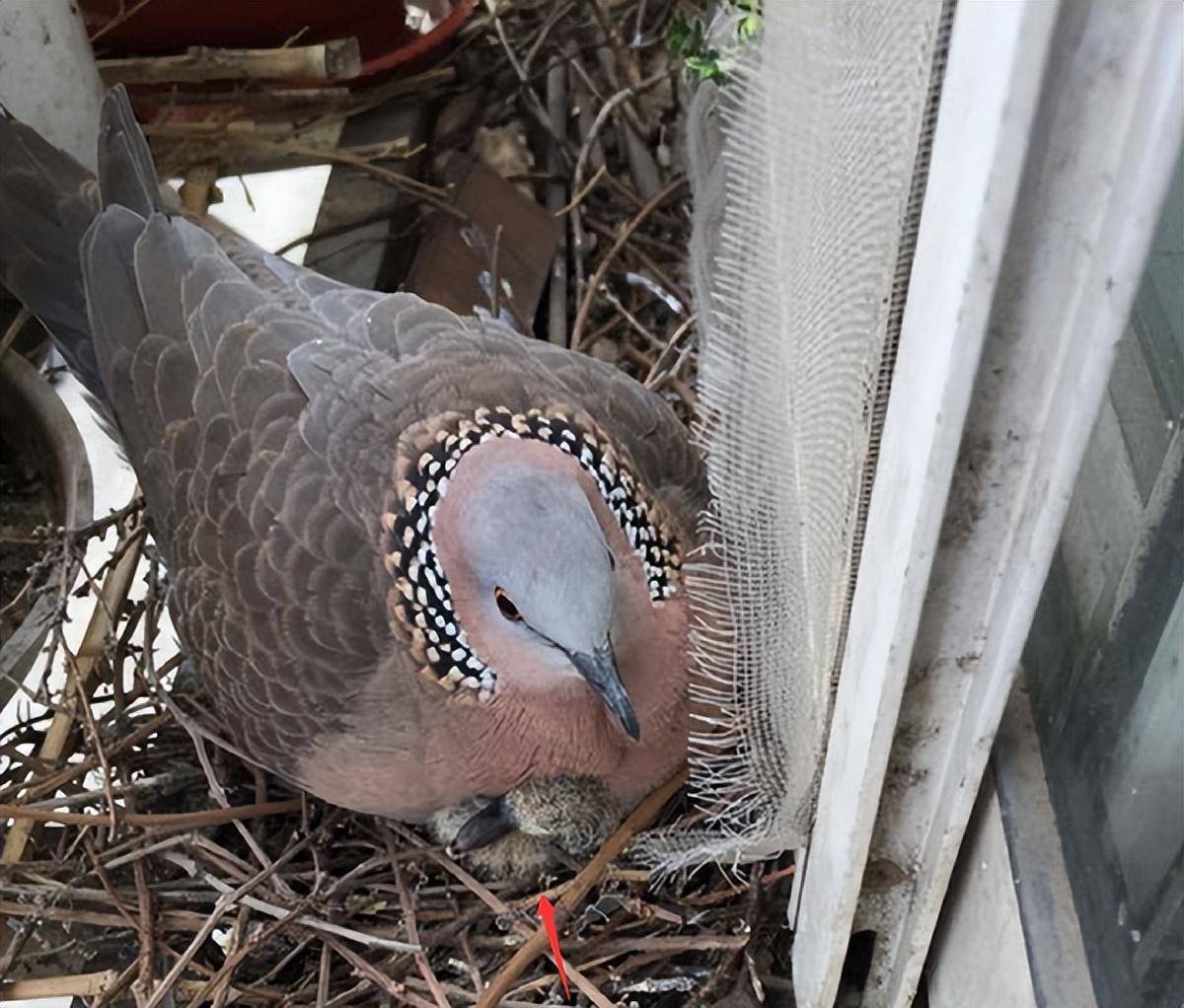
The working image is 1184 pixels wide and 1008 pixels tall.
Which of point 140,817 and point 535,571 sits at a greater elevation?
point 535,571

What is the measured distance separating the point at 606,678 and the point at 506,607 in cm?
9

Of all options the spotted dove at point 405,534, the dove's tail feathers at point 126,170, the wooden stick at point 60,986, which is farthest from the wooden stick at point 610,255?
the wooden stick at point 60,986

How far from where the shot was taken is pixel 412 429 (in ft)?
3.30

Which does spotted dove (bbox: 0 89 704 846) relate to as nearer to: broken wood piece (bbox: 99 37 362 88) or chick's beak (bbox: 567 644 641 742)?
chick's beak (bbox: 567 644 641 742)

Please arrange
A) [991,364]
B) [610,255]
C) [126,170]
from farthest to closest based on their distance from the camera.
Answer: [610,255] → [126,170] → [991,364]

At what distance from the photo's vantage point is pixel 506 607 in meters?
0.92

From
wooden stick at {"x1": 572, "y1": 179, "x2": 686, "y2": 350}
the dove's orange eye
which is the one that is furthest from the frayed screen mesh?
wooden stick at {"x1": 572, "y1": 179, "x2": 686, "y2": 350}

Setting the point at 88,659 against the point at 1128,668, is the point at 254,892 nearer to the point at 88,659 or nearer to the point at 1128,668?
the point at 88,659

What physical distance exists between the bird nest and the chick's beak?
219 mm

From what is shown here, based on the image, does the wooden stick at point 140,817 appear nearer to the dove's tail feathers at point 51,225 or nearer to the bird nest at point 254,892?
the bird nest at point 254,892

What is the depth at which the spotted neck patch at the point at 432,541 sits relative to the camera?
38.2 inches

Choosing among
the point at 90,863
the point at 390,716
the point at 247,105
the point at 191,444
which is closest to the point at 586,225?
the point at 247,105

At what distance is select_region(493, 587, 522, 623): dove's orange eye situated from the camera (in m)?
0.91

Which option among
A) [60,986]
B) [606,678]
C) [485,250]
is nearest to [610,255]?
[485,250]
